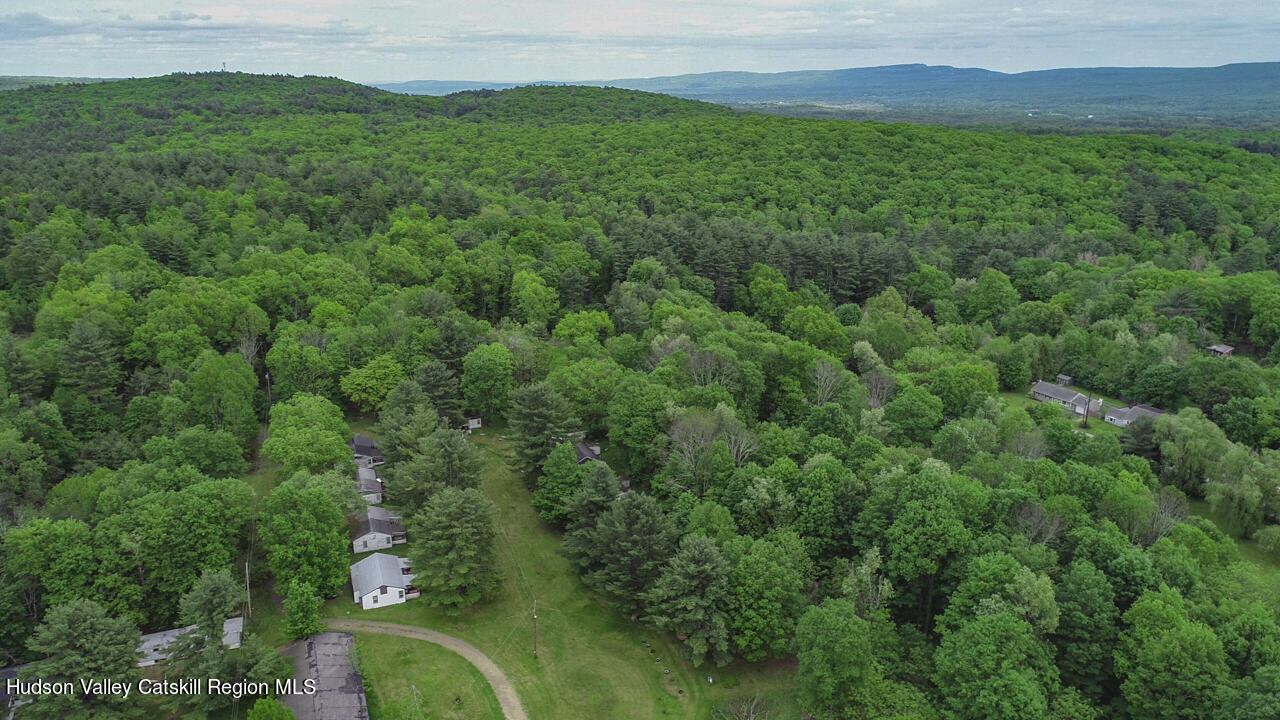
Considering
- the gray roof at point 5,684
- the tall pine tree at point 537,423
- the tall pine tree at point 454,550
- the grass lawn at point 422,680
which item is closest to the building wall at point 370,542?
the tall pine tree at point 454,550

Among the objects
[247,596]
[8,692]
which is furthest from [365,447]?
[8,692]

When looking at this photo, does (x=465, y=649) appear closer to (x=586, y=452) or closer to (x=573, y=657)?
(x=573, y=657)

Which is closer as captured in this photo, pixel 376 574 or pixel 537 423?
pixel 376 574

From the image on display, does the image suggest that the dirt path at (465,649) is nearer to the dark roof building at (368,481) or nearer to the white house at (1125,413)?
the dark roof building at (368,481)

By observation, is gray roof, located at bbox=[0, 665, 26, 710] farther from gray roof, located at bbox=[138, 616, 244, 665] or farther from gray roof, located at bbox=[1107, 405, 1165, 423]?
gray roof, located at bbox=[1107, 405, 1165, 423]

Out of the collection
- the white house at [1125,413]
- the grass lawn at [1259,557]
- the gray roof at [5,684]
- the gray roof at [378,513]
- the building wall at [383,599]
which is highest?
the white house at [1125,413]

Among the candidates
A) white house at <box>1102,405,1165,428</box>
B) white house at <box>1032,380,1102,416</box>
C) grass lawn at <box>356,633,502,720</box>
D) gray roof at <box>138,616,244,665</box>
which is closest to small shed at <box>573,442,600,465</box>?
grass lawn at <box>356,633,502,720</box>
